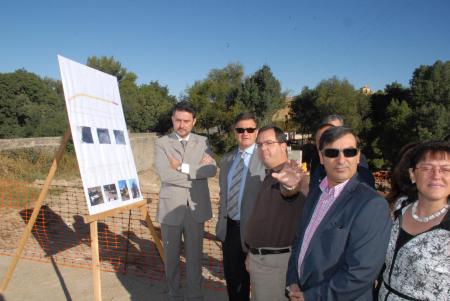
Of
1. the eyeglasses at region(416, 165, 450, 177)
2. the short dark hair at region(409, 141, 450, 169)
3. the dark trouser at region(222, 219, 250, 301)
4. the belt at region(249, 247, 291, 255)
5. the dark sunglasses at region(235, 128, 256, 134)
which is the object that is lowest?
the dark trouser at region(222, 219, 250, 301)

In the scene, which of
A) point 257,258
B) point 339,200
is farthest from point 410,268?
point 257,258

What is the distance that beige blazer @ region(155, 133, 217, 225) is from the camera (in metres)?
3.58

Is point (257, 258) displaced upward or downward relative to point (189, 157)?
downward

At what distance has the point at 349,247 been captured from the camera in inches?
67.9

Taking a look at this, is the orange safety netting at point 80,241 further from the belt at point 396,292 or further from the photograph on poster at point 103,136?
the belt at point 396,292

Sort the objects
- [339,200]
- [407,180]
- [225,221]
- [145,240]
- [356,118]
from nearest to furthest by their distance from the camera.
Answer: [339,200] < [407,180] < [225,221] < [145,240] < [356,118]

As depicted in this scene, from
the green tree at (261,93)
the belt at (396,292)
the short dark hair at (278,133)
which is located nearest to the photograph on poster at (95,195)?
the short dark hair at (278,133)

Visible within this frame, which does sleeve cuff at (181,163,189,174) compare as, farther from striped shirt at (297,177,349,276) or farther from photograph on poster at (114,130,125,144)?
striped shirt at (297,177,349,276)

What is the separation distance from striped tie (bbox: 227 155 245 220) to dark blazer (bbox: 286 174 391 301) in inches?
49.9

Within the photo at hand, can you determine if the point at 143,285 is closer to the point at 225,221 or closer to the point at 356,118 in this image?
the point at 225,221

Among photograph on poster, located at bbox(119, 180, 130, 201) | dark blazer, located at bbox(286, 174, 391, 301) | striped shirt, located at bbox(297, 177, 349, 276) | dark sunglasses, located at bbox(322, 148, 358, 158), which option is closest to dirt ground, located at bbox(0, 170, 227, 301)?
photograph on poster, located at bbox(119, 180, 130, 201)

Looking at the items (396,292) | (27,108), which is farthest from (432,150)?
(27,108)

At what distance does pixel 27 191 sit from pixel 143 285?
21.0ft

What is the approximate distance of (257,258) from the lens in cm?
249
